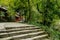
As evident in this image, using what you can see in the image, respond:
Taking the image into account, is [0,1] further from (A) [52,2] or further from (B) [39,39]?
(B) [39,39]

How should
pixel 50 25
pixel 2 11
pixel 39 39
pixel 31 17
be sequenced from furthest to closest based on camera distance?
pixel 2 11
pixel 31 17
pixel 50 25
pixel 39 39

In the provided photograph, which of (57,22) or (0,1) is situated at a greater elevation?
(0,1)

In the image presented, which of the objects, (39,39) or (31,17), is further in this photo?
(31,17)

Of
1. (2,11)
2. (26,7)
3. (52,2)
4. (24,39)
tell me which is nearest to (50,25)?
(52,2)

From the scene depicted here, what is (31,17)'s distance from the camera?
1215cm

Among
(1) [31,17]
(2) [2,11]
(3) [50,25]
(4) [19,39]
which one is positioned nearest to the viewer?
(4) [19,39]

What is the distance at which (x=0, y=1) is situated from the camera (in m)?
14.9

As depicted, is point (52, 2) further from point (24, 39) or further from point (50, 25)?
point (24, 39)

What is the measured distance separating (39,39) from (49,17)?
12.6 feet

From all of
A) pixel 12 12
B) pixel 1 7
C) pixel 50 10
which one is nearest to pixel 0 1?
pixel 1 7

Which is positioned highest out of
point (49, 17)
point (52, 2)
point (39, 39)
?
point (52, 2)

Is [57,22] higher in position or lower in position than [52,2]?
lower

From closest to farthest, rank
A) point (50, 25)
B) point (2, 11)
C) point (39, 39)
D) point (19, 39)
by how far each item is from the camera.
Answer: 1. point (19, 39)
2. point (39, 39)
3. point (50, 25)
4. point (2, 11)

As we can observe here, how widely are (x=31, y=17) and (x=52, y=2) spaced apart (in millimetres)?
2276
